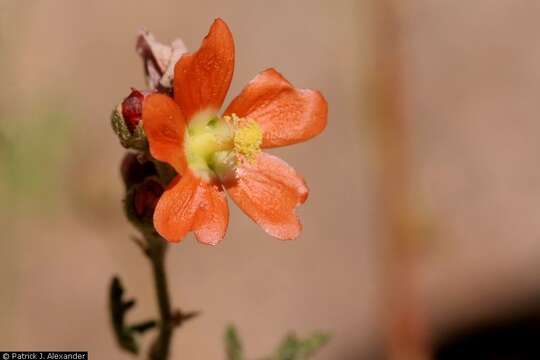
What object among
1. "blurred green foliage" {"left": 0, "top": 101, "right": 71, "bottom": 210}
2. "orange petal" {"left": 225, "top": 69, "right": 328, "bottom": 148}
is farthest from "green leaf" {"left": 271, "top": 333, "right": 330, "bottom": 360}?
"blurred green foliage" {"left": 0, "top": 101, "right": 71, "bottom": 210}

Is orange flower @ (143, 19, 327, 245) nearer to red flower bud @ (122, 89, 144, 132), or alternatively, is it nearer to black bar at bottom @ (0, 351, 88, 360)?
red flower bud @ (122, 89, 144, 132)

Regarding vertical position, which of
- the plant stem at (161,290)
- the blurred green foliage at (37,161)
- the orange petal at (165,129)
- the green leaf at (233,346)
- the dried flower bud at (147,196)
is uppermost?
the blurred green foliage at (37,161)

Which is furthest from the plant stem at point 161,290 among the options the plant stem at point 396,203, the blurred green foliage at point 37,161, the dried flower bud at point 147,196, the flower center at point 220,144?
the plant stem at point 396,203

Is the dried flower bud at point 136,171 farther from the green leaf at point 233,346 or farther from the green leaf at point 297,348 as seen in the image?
the green leaf at point 297,348

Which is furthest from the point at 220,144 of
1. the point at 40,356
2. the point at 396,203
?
the point at 396,203

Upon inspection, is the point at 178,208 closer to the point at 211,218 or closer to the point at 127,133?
the point at 211,218

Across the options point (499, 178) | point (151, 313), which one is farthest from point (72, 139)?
point (499, 178)

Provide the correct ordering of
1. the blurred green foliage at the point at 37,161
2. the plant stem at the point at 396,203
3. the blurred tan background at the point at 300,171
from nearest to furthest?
1. the blurred green foliage at the point at 37,161
2. the blurred tan background at the point at 300,171
3. the plant stem at the point at 396,203

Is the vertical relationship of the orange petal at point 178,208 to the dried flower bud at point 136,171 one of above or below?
below
